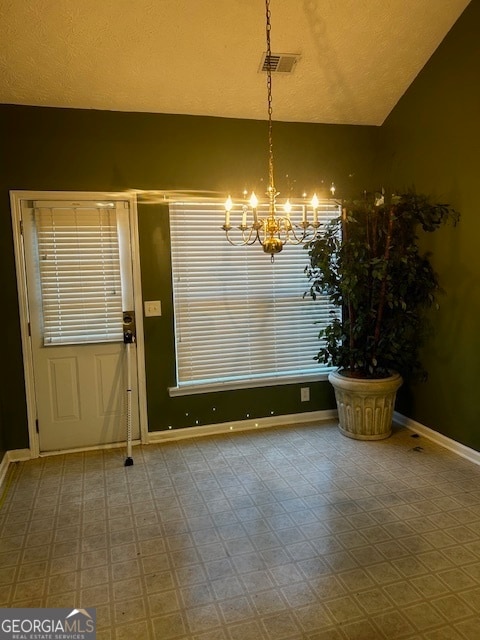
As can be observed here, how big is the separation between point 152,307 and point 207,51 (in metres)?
1.89

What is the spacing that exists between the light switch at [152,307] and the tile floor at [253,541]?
1.11 meters

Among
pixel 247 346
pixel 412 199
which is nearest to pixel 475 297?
pixel 412 199

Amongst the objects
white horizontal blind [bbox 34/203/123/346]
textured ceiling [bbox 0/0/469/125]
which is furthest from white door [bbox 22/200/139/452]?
textured ceiling [bbox 0/0/469/125]

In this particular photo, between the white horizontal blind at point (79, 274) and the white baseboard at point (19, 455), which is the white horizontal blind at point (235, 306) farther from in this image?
the white baseboard at point (19, 455)

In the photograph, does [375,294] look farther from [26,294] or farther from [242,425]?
[26,294]

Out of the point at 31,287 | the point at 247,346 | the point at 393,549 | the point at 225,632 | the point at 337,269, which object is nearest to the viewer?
the point at 225,632

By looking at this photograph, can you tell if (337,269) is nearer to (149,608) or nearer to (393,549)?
(393,549)

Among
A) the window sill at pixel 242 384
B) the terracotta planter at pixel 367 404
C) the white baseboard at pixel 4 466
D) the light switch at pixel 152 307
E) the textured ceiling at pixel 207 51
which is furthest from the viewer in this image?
the window sill at pixel 242 384

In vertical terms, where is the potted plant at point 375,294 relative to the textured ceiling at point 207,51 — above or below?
below

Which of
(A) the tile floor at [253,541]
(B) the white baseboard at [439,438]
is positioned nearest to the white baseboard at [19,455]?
(A) the tile floor at [253,541]

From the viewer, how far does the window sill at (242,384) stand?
3883 millimetres

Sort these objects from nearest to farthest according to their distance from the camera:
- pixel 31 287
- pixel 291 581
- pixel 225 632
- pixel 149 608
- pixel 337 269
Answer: pixel 225 632 < pixel 149 608 < pixel 291 581 < pixel 31 287 < pixel 337 269

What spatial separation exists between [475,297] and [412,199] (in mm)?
871

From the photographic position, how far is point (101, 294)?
368cm
